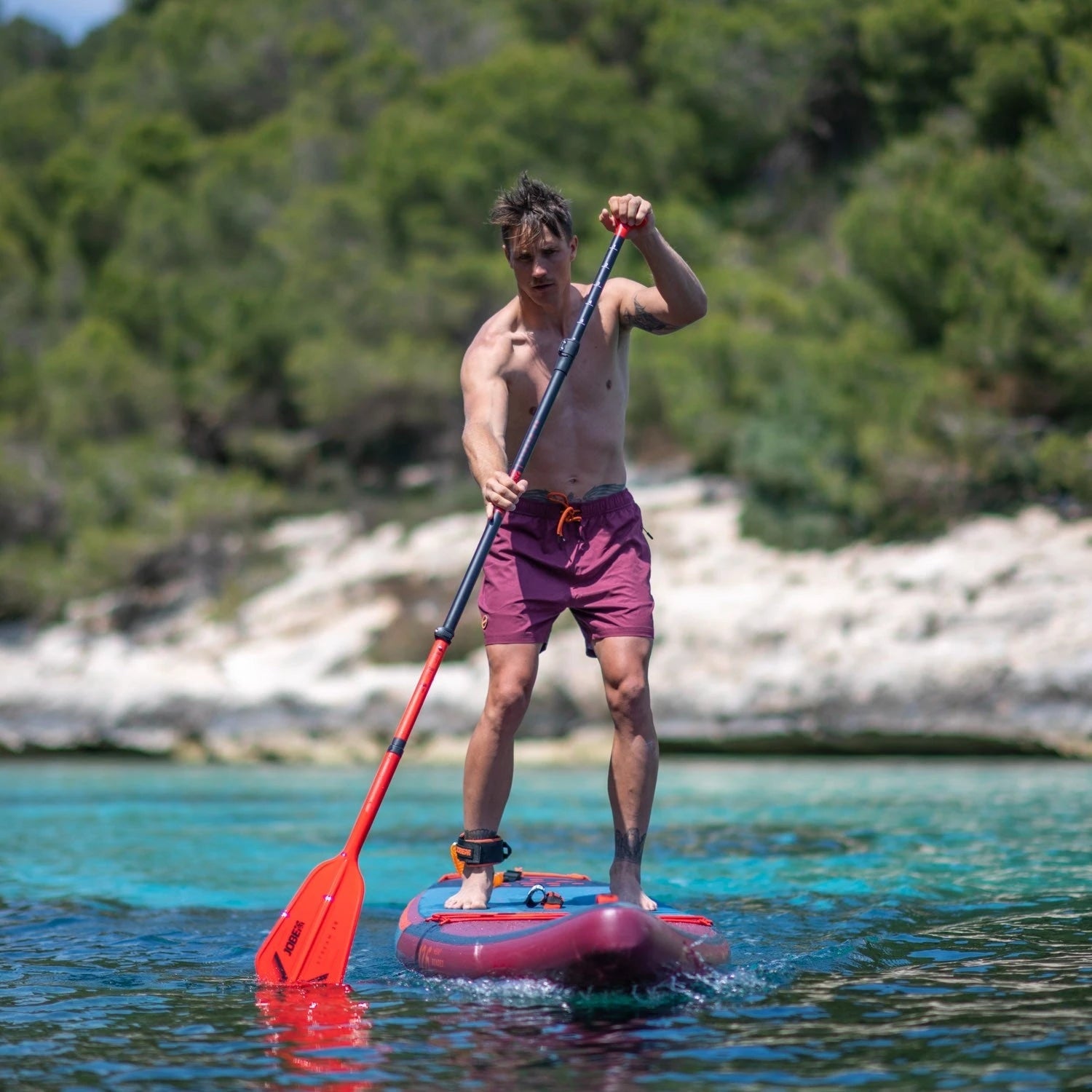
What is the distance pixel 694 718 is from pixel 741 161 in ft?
39.2

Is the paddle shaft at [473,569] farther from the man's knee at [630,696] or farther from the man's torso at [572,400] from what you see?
the man's knee at [630,696]

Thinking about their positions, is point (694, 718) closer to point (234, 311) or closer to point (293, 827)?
Answer: point (293, 827)

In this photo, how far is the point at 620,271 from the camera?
1970 centimetres

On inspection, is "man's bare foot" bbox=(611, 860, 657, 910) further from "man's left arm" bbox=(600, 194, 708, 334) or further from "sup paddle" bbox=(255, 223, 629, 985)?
"man's left arm" bbox=(600, 194, 708, 334)

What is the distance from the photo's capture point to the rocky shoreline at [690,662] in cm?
1331

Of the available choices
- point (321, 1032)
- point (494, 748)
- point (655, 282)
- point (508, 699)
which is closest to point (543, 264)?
point (655, 282)

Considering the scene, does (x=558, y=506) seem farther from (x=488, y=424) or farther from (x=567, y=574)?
(x=488, y=424)

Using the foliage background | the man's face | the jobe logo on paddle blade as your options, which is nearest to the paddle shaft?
the man's face

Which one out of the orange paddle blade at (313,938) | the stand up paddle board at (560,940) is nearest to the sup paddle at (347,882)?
the orange paddle blade at (313,938)

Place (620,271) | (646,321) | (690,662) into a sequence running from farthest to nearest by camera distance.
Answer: (620,271)
(690,662)
(646,321)

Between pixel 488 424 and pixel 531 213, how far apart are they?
2.12 ft

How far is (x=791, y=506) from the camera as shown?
17.2m

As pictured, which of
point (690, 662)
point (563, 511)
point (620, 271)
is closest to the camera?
point (563, 511)

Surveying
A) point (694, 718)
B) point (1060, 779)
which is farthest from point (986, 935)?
point (694, 718)
